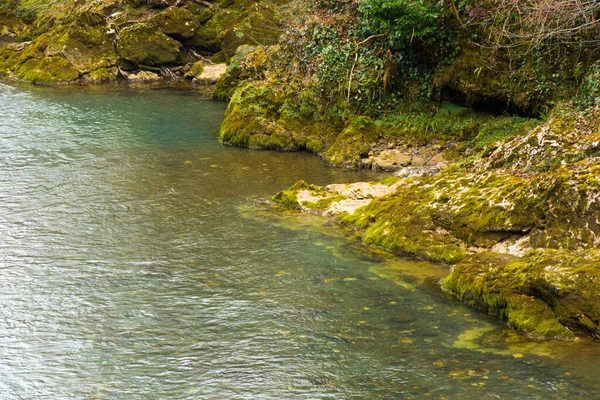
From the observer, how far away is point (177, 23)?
29250mm

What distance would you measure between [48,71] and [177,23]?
5.59 metres

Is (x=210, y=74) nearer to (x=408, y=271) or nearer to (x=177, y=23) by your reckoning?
(x=177, y=23)

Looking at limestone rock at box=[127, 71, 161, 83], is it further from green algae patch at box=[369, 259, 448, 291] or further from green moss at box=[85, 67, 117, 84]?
green algae patch at box=[369, 259, 448, 291]

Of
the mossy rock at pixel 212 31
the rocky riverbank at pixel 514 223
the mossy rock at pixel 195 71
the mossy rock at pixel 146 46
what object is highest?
the mossy rock at pixel 212 31

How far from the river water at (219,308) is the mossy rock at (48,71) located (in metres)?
13.3

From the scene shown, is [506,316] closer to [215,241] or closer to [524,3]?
[215,241]

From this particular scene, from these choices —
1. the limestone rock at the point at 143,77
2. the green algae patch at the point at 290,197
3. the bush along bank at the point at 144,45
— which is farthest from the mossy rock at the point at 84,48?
the green algae patch at the point at 290,197

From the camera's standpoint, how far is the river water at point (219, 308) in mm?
6930

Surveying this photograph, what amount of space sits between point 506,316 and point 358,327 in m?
1.78

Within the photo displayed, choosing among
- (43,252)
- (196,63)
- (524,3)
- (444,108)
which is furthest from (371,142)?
(196,63)

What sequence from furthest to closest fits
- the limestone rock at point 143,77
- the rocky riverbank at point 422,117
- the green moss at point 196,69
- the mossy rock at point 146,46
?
the mossy rock at point 146,46
the limestone rock at point 143,77
the green moss at point 196,69
the rocky riverbank at point 422,117

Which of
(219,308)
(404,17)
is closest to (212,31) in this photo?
(404,17)

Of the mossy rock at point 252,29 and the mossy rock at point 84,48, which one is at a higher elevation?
the mossy rock at point 252,29

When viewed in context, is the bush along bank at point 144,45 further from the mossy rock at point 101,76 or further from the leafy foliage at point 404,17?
the leafy foliage at point 404,17
